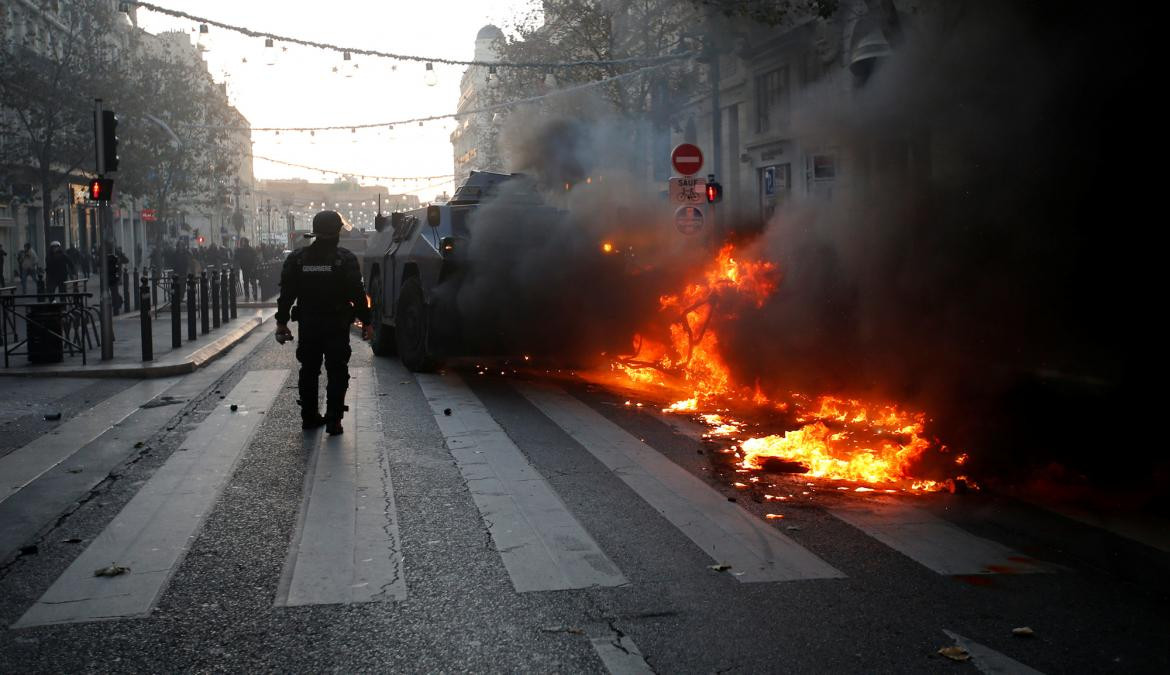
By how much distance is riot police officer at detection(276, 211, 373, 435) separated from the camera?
8289 millimetres

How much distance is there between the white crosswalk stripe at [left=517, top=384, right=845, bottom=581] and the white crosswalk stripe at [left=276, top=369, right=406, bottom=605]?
4.73ft

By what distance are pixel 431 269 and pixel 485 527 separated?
6.69 meters

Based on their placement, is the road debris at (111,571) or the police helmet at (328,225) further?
the police helmet at (328,225)

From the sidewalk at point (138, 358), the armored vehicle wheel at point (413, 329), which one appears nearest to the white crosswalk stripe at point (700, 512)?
the armored vehicle wheel at point (413, 329)

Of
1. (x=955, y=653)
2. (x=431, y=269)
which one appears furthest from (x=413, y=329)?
(x=955, y=653)

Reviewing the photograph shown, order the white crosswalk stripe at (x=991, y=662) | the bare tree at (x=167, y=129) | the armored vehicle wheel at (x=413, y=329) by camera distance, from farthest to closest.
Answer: the bare tree at (x=167, y=129)
the armored vehicle wheel at (x=413, y=329)
the white crosswalk stripe at (x=991, y=662)

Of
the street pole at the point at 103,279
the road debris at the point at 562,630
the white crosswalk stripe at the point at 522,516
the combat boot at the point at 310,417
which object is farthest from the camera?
the street pole at the point at 103,279

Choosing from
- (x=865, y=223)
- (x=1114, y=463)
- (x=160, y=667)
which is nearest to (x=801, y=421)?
(x=865, y=223)

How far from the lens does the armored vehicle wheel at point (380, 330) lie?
1406 centimetres

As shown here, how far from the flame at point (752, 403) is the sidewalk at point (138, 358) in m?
5.48

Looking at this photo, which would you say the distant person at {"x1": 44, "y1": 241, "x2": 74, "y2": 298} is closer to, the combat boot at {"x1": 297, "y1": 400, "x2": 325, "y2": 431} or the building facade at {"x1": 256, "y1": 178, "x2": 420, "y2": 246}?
the combat boot at {"x1": 297, "y1": 400, "x2": 325, "y2": 431}

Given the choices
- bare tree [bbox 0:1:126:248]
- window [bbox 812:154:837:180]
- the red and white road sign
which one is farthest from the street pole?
bare tree [bbox 0:1:126:248]

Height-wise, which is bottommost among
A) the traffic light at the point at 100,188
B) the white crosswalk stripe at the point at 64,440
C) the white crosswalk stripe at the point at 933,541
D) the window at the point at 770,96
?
the white crosswalk stripe at the point at 933,541

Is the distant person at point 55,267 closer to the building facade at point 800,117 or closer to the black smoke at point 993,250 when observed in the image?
the building facade at point 800,117
